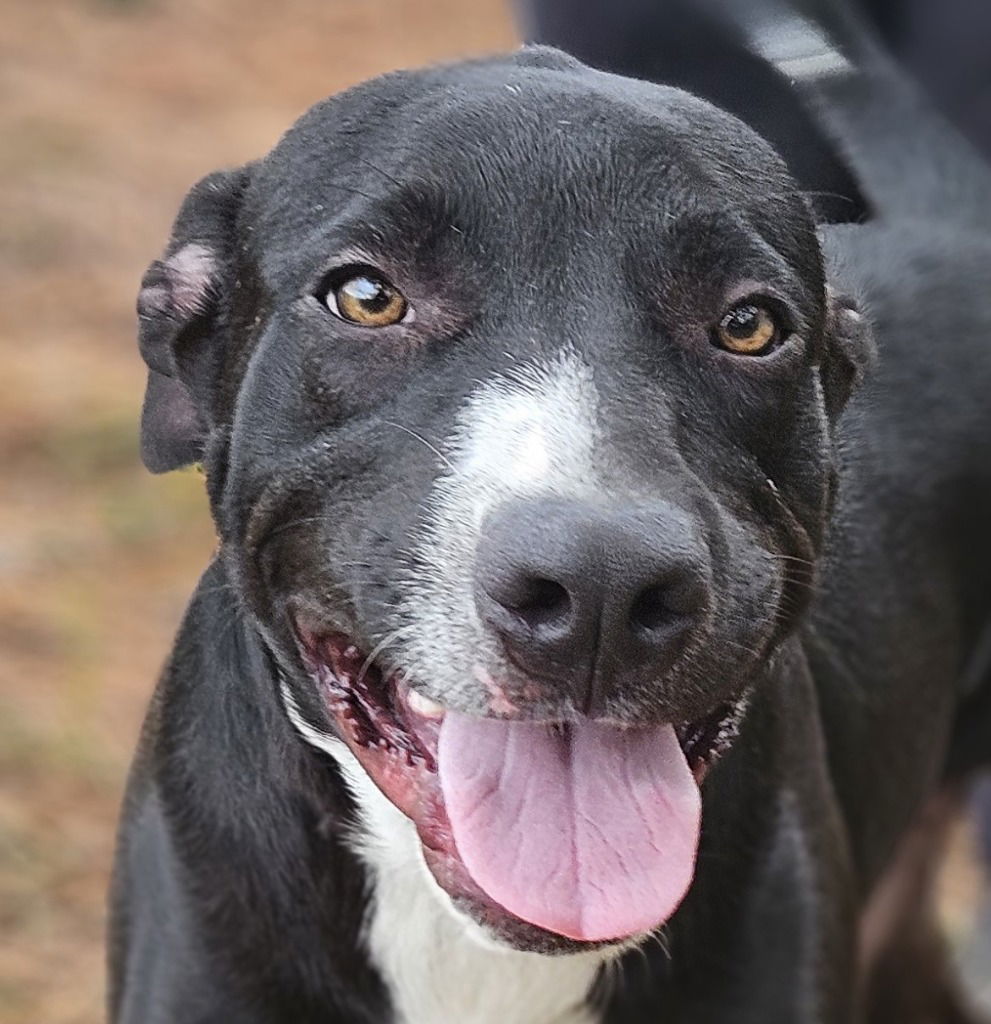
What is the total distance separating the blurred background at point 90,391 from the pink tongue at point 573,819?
2082mm

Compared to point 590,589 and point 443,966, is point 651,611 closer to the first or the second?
point 590,589

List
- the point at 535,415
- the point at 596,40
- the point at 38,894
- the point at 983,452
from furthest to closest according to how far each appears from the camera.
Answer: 1. the point at 38,894
2. the point at 983,452
3. the point at 596,40
4. the point at 535,415

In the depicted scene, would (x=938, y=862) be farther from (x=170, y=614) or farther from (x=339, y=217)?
(x=339, y=217)

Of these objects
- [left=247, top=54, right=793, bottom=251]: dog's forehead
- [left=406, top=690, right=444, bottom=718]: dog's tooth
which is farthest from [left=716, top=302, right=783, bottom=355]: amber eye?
[left=406, top=690, right=444, bottom=718]: dog's tooth

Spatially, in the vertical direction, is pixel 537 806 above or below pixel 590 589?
below

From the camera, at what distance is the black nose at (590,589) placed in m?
1.88

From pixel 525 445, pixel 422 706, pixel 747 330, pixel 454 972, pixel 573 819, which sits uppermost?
pixel 747 330

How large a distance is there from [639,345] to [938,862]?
2540mm

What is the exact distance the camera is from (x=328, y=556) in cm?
223

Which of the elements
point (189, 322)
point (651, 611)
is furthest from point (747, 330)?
point (189, 322)

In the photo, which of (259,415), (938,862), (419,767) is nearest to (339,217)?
(259,415)

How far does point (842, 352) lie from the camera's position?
2.53 meters

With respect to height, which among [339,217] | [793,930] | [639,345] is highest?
[339,217]

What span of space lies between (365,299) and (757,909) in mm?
1088
